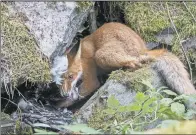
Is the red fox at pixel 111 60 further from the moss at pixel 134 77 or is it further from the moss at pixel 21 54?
the moss at pixel 21 54

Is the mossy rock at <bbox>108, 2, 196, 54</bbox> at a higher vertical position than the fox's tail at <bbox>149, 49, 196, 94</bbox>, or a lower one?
higher

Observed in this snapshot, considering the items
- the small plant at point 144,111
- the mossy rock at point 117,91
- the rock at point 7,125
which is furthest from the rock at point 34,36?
the small plant at point 144,111

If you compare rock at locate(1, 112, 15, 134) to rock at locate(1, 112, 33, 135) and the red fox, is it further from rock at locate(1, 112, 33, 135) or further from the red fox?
the red fox

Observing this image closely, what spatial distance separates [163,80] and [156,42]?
38.2 inches

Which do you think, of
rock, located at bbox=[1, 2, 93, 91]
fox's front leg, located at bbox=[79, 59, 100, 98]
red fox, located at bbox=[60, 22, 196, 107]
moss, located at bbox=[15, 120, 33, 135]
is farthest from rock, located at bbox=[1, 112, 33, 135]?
fox's front leg, located at bbox=[79, 59, 100, 98]

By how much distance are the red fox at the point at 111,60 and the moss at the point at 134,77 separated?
8.4 inches

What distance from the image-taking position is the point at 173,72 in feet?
22.3

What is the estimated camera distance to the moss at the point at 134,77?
6457mm

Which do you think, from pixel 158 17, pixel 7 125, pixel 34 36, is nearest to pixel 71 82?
pixel 34 36

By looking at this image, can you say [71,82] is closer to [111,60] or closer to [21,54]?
[111,60]

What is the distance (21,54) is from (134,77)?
1.50 metres

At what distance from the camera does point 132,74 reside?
664 cm

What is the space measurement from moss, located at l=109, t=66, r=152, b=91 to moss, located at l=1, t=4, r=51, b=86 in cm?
96

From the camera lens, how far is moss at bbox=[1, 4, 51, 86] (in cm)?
586
